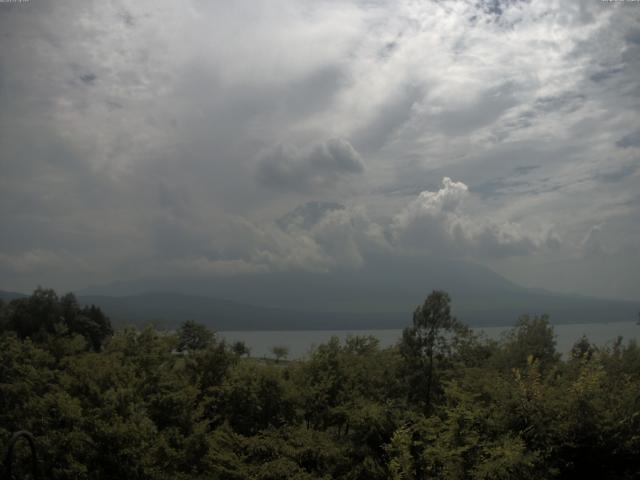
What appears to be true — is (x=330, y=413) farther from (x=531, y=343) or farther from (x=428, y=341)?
(x=531, y=343)

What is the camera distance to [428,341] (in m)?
30.5

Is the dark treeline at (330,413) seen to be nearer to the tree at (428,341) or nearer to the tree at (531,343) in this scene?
the tree at (428,341)

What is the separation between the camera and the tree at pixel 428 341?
97.9 ft

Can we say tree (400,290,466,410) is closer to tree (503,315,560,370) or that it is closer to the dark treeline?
the dark treeline

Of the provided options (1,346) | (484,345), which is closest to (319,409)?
(484,345)

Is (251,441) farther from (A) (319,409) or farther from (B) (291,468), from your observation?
(A) (319,409)

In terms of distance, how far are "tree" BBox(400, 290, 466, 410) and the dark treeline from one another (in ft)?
0.25

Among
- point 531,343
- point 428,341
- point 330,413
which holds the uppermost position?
point 428,341

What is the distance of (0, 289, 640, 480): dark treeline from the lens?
20.8m

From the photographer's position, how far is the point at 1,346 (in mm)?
33750

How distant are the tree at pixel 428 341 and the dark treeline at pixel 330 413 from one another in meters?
0.08

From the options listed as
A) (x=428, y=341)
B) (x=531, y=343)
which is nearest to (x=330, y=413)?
(x=428, y=341)

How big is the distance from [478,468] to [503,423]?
403 cm

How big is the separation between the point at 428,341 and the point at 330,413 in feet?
23.2
